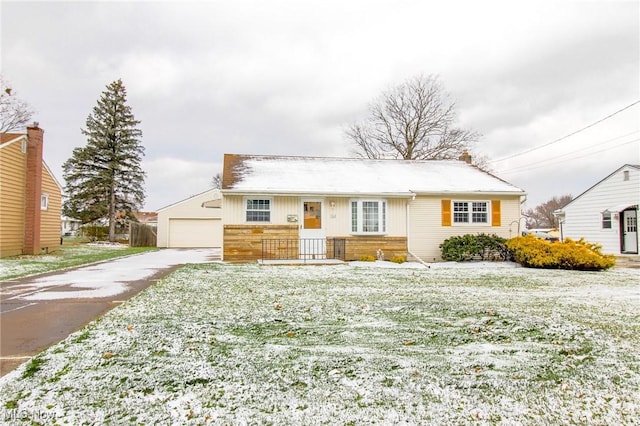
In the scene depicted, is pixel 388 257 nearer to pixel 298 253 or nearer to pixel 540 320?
pixel 298 253

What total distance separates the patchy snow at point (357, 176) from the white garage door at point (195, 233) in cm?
1095

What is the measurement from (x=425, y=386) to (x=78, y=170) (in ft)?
111

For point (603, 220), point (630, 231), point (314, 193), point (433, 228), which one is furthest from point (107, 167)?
point (630, 231)

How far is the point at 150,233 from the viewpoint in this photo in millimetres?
27406

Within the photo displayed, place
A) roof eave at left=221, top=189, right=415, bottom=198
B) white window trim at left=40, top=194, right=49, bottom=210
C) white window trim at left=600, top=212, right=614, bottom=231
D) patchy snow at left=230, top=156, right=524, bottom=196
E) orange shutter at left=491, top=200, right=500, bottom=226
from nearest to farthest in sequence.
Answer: roof eave at left=221, top=189, right=415, bottom=198
patchy snow at left=230, top=156, right=524, bottom=196
orange shutter at left=491, top=200, right=500, bottom=226
white window trim at left=40, top=194, right=49, bottom=210
white window trim at left=600, top=212, right=614, bottom=231

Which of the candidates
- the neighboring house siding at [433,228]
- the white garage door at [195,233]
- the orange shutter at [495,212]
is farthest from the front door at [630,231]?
the white garage door at [195,233]

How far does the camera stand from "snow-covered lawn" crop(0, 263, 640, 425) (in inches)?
96.4

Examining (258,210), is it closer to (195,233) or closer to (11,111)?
(195,233)

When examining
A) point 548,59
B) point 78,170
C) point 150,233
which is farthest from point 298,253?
point 78,170

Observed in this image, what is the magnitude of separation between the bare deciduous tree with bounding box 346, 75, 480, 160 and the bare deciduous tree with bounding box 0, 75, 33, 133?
954 inches

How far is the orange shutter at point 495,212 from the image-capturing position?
14672 millimetres

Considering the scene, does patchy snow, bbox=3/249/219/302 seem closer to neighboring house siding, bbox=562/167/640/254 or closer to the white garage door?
the white garage door

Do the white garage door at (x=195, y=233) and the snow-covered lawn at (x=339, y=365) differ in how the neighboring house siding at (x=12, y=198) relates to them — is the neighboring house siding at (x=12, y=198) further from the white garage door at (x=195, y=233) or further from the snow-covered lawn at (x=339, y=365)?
the snow-covered lawn at (x=339, y=365)

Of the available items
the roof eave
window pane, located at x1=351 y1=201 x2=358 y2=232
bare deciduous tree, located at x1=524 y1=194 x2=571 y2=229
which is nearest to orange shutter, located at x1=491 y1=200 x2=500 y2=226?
the roof eave
